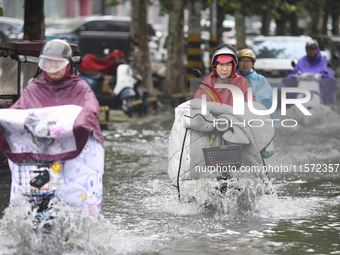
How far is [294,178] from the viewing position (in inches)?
412

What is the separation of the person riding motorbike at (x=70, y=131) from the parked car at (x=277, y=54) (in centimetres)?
1333

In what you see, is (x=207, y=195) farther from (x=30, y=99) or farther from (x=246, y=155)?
(x=30, y=99)

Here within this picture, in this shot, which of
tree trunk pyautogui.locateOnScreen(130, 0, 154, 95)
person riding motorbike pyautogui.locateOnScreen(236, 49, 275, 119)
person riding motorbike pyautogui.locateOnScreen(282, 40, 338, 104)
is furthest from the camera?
tree trunk pyautogui.locateOnScreen(130, 0, 154, 95)

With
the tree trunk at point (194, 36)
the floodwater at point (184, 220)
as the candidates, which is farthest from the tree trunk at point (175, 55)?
the floodwater at point (184, 220)

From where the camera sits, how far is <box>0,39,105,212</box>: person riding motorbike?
20.3ft

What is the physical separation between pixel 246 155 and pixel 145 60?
519 inches

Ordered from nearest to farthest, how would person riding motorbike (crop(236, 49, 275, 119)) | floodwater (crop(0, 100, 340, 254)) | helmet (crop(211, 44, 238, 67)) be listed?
floodwater (crop(0, 100, 340, 254)) → helmet (crop(211, 44, 238, 67)) → person riding motorbike (crop(236, 49, 275, 119))

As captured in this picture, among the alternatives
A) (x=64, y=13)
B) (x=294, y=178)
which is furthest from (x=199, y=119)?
(x=64, y=13)

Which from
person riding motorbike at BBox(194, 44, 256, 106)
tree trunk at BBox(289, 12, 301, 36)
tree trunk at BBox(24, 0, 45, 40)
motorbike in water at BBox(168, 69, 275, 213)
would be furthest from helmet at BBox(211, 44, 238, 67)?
tree trunk at BBox(289, 12, 301, 36)

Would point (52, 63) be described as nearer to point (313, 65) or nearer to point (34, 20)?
point (34, 20)

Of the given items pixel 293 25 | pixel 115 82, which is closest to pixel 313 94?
pixel 115 82

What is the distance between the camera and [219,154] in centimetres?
766

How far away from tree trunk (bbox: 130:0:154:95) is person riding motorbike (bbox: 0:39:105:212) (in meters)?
14.1

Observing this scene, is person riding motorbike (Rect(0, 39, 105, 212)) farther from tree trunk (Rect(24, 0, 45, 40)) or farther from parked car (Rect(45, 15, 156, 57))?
parked car (Rect(45, 15, 156, 57))
